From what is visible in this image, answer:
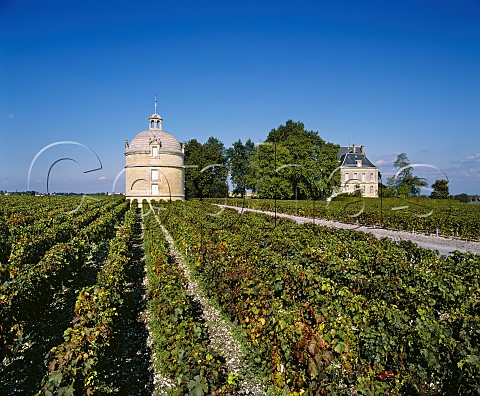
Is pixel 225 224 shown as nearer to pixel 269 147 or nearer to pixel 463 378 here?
pixel 463 378

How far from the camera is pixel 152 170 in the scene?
49562 mm

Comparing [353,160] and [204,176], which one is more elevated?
[353,160]

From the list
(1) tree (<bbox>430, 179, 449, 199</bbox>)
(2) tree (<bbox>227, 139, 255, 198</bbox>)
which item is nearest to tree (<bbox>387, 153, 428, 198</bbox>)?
(1) tree (<bbox>430, 179, 449, 199</bbox>)

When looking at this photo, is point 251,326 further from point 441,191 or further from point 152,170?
point 441,191

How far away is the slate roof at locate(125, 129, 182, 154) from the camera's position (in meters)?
50.2

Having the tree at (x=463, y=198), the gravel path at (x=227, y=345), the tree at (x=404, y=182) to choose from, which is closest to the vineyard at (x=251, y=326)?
the gravel path at (x=227, y=345)

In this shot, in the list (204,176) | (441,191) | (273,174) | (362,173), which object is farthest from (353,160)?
(204,176)

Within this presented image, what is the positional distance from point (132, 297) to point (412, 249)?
29.8 feet

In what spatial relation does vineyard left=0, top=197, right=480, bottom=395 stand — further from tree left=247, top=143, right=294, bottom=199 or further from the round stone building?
tree left=247, top=143, right=294, bottom=199

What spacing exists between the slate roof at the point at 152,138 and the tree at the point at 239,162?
23293 mm

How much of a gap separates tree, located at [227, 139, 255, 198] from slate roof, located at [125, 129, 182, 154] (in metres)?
23.3

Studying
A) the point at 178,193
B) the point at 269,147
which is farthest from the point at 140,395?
the point at 269,147

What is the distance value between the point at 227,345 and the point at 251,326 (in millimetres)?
691

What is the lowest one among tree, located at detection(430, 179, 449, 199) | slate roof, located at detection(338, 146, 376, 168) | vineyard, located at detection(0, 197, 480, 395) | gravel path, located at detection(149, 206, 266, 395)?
gravel path, located at detection(149, 206, 266, 395)
